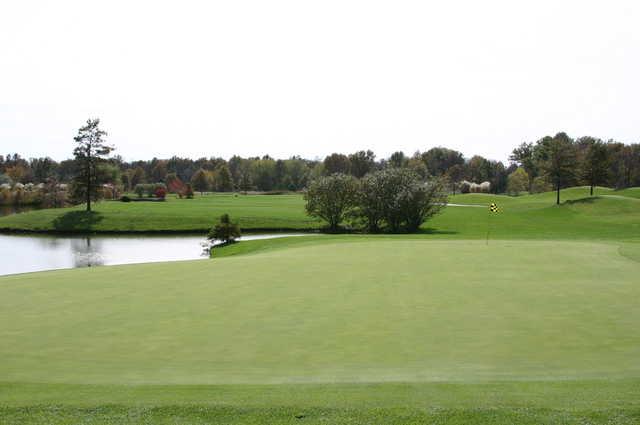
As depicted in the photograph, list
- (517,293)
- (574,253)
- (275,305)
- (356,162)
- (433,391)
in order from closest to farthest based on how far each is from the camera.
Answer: (433,391) → (275,305) → (517,293) → (574,253) → (356,162)

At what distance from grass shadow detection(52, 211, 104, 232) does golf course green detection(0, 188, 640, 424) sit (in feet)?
156

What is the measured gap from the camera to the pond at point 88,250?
41.9 metres

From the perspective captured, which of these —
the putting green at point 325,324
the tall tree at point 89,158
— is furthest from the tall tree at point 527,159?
the putting green at point 325,324

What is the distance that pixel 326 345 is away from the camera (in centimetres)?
1240

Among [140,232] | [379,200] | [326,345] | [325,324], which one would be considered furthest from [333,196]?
[326,345]

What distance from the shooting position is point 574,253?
88.2 ft

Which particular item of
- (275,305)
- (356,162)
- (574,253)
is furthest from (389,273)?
(356,162)

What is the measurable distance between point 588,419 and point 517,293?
999 centimetres

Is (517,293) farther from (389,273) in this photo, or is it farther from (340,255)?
(340,255)

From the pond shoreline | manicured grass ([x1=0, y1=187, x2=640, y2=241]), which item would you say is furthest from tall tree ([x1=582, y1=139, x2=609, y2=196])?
the pond shoreline

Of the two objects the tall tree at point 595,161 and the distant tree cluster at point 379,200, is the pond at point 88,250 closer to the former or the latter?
the distant tree cluster at point 379,200

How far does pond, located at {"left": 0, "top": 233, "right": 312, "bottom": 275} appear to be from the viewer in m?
41.9

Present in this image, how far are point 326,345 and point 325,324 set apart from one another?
5.27 ft

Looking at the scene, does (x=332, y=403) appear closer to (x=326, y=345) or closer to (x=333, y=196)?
(x=326, y=345)
